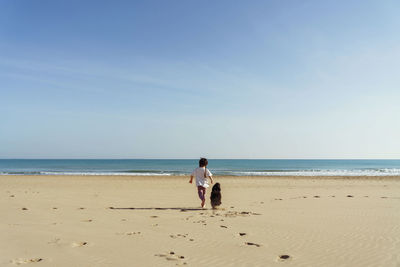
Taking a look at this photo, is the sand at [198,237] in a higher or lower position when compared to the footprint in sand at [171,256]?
lower

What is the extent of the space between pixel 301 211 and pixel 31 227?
314 inches

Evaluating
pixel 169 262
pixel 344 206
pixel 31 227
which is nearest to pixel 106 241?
pixel 169 262

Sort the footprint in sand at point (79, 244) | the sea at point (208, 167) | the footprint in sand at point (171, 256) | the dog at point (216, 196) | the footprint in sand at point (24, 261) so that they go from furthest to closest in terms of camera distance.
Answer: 1. the sea at point (208, 167)
2. the dog at point (216, 196)
3. the footprint in sand at point (79, 244)
4. the footprint in sand at point (171, 256)
5. the footprint in sand at point (24, 261)

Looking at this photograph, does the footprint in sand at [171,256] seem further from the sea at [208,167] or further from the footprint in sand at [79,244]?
the sea at [208,167]

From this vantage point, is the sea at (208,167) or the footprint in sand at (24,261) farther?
the sea at (208,167)

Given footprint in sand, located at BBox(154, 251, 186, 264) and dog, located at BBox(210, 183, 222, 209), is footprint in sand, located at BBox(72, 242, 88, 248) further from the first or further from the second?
dog, located at BBox(210, 183, 222, 209)

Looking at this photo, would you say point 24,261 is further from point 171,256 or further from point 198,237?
point 198,237

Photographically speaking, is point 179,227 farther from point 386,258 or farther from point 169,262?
point 386,258

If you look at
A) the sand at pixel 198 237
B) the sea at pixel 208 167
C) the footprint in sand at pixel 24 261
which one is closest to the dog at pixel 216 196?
the sand at pixel 198 237

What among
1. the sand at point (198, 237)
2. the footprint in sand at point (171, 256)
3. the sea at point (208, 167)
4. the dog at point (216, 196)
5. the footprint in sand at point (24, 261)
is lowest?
the sea at point (208, 167)

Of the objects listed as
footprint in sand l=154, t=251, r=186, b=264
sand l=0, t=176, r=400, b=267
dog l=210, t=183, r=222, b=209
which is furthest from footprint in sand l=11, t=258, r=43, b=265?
dog l=210, t=183, r=222, b=209

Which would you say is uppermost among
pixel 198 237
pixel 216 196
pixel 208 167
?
pixel 216 196

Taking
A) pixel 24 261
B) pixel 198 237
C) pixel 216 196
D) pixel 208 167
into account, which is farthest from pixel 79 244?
pixel 208 167

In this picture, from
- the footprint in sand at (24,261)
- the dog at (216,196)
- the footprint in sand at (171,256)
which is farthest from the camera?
the dog at (216,196)
